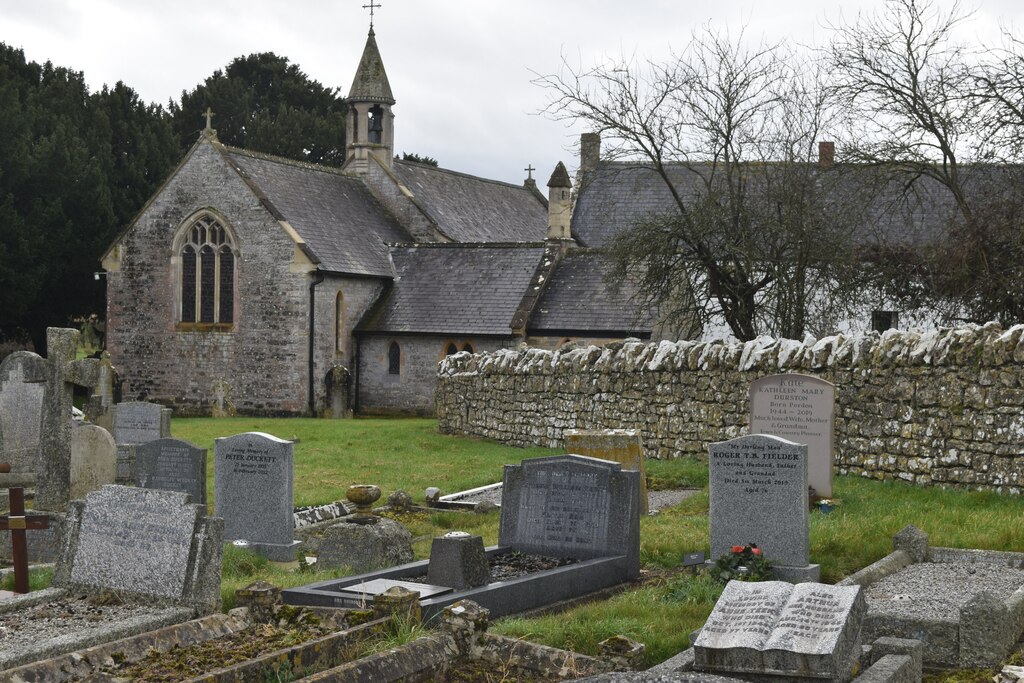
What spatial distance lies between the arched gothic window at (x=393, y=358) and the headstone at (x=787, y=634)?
88.0ft

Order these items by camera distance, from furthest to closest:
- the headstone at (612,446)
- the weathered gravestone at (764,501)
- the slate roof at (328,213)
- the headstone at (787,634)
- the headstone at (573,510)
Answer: the slate roof at (328,213)
the headstone at (612,446)
the headstone at (573,510)
the weathered gravestone at (764,501)
the headstone at (787,634)

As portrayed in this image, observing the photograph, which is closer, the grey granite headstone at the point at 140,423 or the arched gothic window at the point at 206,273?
the grey granite headstone at the point at 140,423

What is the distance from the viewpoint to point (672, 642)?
8258 millimetres

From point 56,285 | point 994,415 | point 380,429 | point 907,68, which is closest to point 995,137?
point 907,68

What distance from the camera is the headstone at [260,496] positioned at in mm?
11914

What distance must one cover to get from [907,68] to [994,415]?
904 cm

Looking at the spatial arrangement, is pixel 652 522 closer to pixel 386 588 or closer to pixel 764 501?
pixel 764 501

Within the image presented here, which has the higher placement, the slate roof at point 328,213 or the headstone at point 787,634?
the slate roof at point 328,213

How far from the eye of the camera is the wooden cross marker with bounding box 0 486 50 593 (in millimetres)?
9602

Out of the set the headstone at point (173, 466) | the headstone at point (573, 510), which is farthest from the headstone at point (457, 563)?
the headstone at point (173, 466)

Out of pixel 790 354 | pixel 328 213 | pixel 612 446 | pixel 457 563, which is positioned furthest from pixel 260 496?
pixel 328 213

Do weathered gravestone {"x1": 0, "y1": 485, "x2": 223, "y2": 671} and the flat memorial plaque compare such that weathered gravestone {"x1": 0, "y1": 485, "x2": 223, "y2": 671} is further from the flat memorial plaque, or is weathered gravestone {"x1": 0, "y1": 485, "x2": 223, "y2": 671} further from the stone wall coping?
the stone wall coping

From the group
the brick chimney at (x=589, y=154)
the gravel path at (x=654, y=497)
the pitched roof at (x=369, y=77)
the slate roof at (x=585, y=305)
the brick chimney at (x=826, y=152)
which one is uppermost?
the pitched roof at (x=369, y=77)

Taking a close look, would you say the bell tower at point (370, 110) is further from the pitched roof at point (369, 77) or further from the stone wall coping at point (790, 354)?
the stone wall coping at point (790, 354)
